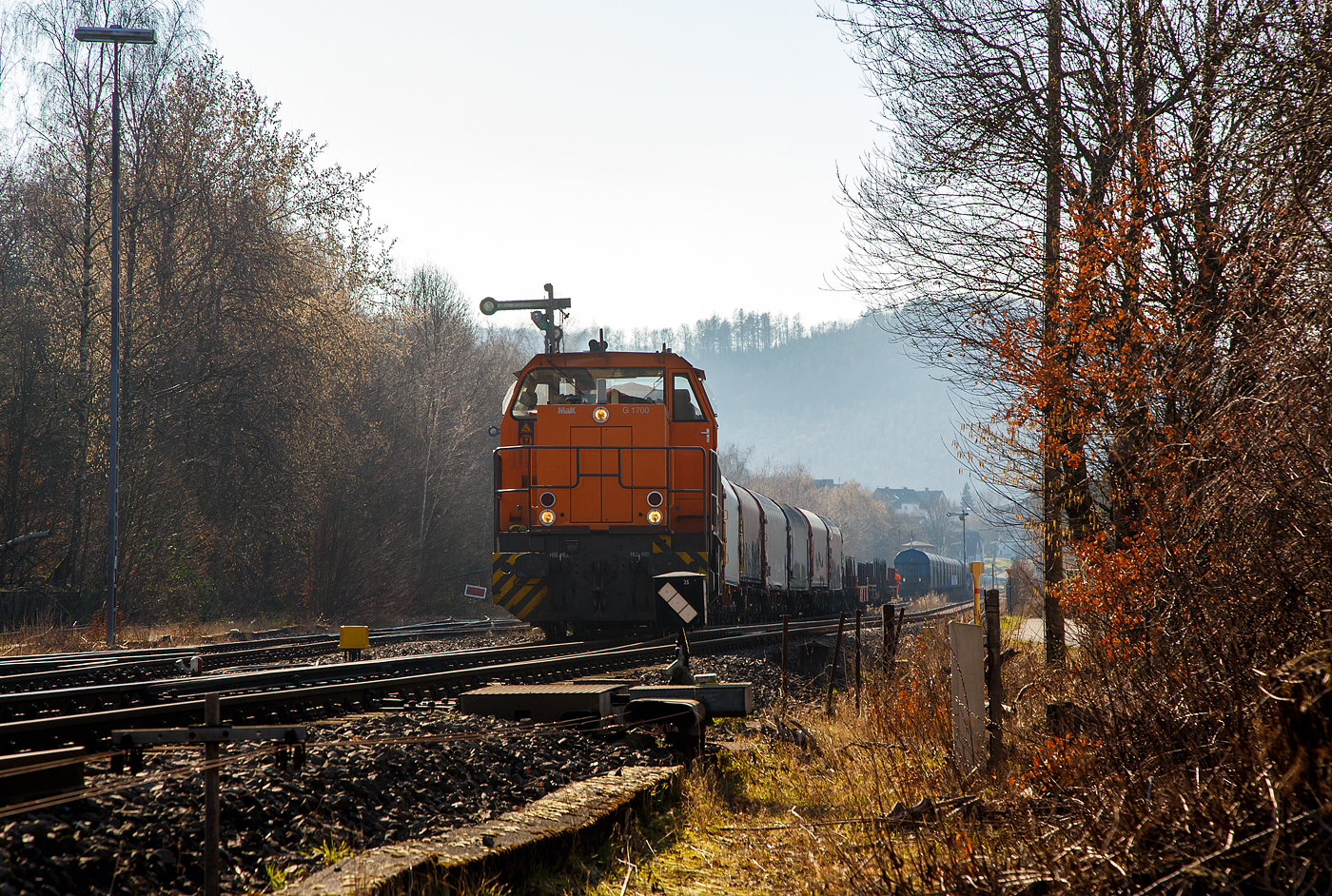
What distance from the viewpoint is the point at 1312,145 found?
5.42m

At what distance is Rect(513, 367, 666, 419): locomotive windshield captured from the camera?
14828 mm

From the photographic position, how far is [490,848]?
398cm

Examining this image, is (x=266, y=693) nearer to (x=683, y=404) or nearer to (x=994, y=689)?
(x=994, y=689)

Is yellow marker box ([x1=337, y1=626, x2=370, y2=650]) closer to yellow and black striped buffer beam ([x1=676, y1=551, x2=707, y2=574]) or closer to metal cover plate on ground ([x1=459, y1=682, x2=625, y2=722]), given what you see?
yellow and black striped buffer beam ([x1=676, y1=551, x2=707, y2=574])

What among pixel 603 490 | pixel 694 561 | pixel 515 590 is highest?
pixel 603 490

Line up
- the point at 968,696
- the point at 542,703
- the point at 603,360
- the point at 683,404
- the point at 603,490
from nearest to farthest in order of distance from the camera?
the point at 968,696 → the point at 542,703 → the point at 603,490 → the point at 683,404 → the point at 603,360

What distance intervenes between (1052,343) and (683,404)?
19.6ft

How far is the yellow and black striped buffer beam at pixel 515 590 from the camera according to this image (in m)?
13.8

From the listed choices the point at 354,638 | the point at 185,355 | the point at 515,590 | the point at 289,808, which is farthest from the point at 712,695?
the point at 185,355

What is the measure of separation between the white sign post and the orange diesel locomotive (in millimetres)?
6200

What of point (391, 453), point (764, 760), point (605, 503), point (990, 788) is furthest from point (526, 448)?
point (391, 453)

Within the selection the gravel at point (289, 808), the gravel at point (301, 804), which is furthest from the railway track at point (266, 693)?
the gravel at point (289, 808)

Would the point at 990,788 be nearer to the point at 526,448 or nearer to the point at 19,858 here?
the point at 19,858

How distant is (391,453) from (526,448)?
22.3 m
